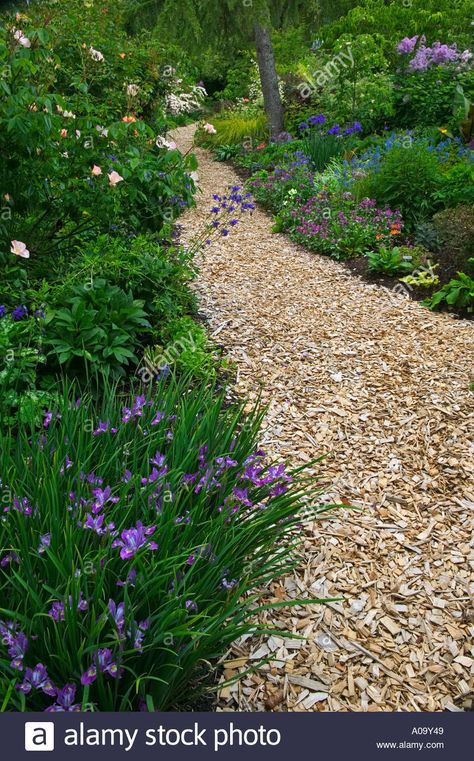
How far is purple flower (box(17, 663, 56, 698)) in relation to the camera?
52.5 inches

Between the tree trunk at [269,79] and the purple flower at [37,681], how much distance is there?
33.2 feet

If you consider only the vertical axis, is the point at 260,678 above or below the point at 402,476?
below

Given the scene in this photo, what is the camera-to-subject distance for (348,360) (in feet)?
13.0

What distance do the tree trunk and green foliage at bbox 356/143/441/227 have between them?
185 inches

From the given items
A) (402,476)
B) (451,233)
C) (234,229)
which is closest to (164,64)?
(234,229)

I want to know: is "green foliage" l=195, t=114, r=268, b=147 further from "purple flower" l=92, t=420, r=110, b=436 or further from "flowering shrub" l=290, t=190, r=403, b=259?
"purple flower" l=92, t=420, r=110, b=436

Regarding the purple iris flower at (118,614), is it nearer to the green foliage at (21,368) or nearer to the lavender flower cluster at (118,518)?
the lavender flower cluster at (118,518)

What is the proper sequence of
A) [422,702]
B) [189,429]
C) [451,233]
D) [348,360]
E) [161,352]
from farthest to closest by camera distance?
[451,233] < [348,360] < [161,352] < [189,429] < [422,702]

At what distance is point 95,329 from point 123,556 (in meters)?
1.63

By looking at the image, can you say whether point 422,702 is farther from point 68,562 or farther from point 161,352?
point 161,352

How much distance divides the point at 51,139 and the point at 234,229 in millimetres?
4255

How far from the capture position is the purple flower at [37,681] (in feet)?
4.38

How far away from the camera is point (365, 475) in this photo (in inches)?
115
